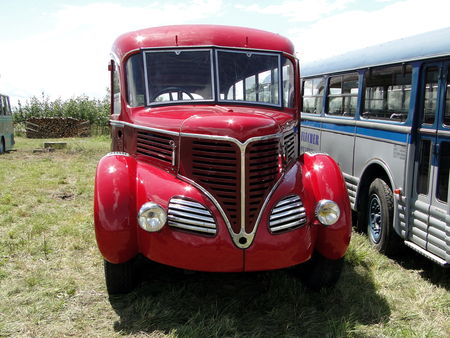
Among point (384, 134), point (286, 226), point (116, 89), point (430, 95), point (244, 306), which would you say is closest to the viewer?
point (286, 226)

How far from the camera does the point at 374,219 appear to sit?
518 cm

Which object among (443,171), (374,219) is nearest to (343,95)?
(374,219)

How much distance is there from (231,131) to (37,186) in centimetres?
601

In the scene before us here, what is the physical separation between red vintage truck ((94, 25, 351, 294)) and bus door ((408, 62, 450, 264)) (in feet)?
3.09

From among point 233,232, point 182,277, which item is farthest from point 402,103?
point 182,277

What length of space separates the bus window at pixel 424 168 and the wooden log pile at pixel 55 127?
2130 centimetres

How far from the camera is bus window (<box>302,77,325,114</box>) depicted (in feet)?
22.3

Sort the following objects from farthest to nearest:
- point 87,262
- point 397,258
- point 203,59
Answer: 1. point 397,258
2. point 87,262
3. point 203,59

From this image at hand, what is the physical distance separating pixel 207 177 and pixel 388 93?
8.76 ft

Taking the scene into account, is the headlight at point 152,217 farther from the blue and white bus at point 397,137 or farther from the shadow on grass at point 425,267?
the shadow on grass at point 425,267

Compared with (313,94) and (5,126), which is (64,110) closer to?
(5,126)

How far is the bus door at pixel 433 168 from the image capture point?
3857mm

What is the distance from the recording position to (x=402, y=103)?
4605 millimetres

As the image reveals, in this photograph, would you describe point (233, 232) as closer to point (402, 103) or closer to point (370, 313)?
point (370, 313)
